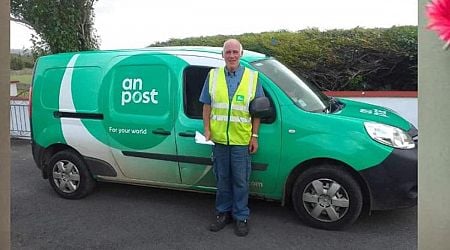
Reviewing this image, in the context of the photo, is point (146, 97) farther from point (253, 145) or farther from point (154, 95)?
point (253, 145)

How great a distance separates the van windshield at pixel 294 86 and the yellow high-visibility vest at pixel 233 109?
20.3 inches

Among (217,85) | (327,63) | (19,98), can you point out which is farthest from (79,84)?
(19,98)

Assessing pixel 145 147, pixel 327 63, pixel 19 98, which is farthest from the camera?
pixel 19 98

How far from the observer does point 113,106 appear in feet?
17.8

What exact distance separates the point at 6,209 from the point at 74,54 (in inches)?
134

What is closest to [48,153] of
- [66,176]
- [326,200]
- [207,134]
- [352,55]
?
[66,176]

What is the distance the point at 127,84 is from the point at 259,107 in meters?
1.73

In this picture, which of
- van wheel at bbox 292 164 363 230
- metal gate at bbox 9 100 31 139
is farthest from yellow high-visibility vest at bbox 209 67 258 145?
metal gate at bbox 9 100 31 139

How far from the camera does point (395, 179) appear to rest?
14.4 feet

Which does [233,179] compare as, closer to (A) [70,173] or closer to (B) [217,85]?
(B) [217,85]

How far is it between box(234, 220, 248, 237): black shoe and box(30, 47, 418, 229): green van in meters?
0.38

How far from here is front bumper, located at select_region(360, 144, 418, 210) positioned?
4359 mm

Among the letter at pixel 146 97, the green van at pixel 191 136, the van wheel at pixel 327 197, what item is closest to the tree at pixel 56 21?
the green van at pixel 191 136

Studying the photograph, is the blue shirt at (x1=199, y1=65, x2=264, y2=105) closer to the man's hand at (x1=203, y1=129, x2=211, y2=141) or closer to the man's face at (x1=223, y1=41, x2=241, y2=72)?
the man's face at (x1=223, y1=41, x2=241, y2=72)
